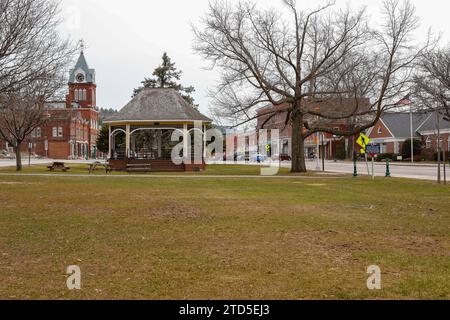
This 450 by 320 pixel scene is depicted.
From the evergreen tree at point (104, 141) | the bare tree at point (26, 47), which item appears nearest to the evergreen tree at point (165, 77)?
the evergreen tree at point (104, 141)

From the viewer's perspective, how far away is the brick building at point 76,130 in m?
100

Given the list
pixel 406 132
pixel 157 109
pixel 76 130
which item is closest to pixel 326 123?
pixel 157 109

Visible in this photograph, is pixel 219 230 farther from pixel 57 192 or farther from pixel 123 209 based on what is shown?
pixel 57 192

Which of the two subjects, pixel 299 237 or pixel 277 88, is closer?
pixel 299 237

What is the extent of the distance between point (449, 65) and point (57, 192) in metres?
20.9

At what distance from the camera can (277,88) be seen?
35.4 meters

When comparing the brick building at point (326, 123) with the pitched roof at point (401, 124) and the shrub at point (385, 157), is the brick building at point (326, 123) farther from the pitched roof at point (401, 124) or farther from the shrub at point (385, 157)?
the pitched roof at point (401, 124)

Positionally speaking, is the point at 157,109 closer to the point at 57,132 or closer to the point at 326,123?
the point at 326,123

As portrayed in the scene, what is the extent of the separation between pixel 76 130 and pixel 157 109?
65389 millimetres

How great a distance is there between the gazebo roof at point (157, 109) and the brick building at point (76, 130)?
52023 millimetres

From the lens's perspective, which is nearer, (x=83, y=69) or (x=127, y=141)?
(x=127, y=141)

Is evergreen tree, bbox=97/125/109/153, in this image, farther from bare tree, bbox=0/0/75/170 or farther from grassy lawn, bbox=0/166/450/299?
grassy lawn, bbox=0/166/450/299

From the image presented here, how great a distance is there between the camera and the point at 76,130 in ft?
340

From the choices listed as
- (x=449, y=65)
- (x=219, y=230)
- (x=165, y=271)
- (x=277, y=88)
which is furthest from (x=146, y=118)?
(x=165, y=271)
